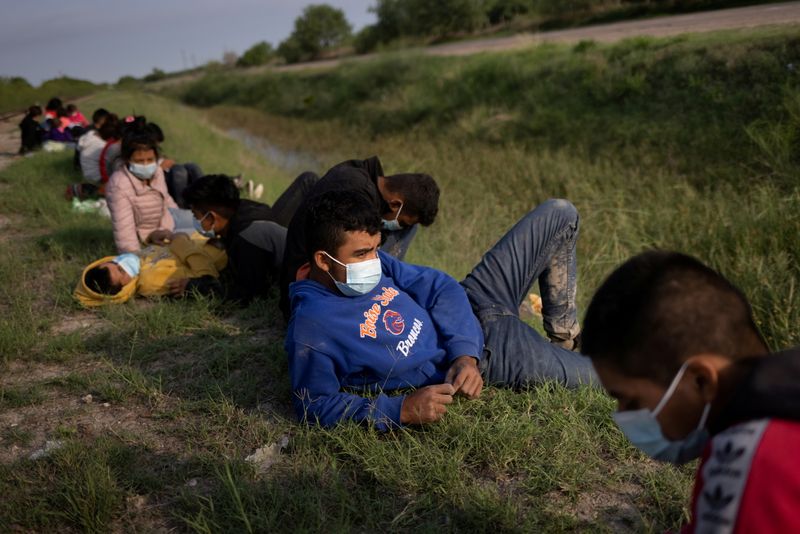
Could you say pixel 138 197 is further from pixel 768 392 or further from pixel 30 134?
pixel 30 134

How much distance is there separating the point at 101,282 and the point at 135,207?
1.19 metres

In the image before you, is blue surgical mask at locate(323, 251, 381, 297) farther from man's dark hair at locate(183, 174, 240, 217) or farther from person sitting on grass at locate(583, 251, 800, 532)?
man's dark hair at locate(183, 174, 240, 217)

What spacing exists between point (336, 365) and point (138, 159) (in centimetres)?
360

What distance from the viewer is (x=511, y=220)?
9.03 meters

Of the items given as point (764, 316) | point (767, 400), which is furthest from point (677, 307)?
point (764, 316)

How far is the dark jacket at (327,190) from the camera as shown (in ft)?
11.8

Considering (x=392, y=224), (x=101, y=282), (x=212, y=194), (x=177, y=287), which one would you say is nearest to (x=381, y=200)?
(x=392, y=224)

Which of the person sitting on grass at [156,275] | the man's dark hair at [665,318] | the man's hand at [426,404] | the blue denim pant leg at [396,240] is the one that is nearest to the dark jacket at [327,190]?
the blue denim pant leg at [396,240]

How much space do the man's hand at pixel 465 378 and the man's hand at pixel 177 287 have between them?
2.48 metres

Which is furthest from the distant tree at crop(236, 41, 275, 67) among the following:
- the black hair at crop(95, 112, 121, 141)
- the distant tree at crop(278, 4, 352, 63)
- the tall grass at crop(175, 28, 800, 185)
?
the black hair at crop(95, 112, 121, 141)

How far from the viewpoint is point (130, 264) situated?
15.1ft

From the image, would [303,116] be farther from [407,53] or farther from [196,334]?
[196,334]

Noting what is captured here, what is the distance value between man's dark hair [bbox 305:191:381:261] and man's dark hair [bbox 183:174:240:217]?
1.84 meters

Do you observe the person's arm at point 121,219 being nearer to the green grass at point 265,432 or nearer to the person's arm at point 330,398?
the green grass at point 265,432
